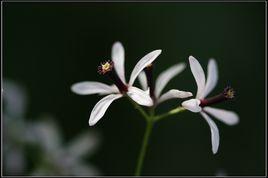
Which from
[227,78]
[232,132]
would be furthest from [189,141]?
[227,78]

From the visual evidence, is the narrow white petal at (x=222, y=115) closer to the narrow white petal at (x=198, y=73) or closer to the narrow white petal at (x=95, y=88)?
the narrow white petal at (x=198, y=73)

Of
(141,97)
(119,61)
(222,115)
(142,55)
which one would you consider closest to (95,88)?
(119,61)

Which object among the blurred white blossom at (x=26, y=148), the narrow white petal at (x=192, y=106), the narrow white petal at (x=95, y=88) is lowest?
the blurred white blossom at (x=26, y=148)

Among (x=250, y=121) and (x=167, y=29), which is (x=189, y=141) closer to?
(x=250, y=121)

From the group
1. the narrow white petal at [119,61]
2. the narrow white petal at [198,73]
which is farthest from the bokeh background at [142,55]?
the narrow white petal at [198,73]

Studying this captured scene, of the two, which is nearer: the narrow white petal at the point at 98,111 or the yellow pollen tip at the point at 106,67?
the narrow white petal at the point at 98,111

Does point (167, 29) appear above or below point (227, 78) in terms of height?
above
